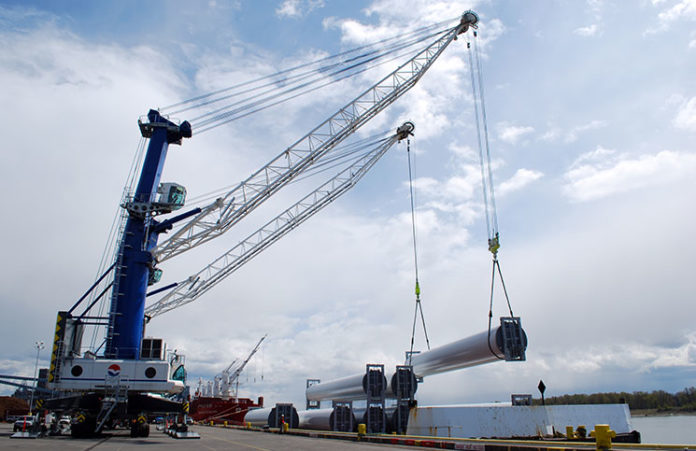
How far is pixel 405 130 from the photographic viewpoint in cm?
4459

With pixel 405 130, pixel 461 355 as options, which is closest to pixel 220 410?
pixel 405 130

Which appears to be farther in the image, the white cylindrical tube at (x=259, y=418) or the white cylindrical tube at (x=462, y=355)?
the white cylindrical tube at (x=259, y=418)

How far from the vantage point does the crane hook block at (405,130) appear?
146ft

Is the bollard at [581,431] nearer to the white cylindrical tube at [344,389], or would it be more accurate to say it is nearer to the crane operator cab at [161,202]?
the white cylindrical tube at [344,389]

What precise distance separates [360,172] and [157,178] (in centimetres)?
1860

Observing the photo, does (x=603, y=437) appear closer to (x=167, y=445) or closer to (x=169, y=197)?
(x=167, y=445)

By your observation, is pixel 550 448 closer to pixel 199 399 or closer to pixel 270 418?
pixel 270 418

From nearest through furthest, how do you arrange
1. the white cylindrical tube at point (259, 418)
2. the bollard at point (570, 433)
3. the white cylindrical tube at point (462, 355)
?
the bollard at point (570, 433), the white cylindrical tube at point (462, 355), the white cylindrical tube at point (259, 418)

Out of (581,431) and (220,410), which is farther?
(220,410)

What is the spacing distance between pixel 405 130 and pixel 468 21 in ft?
35.1

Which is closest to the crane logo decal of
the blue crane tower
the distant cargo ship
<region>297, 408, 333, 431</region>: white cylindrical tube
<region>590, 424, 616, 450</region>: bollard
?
the blue crane tower

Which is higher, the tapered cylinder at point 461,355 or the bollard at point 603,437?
the tapered cylinder at point 461,355

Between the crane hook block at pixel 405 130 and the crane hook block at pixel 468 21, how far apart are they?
9.30 metres

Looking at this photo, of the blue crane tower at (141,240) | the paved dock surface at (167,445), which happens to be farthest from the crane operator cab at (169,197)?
the paved dock surface at (167,445)
